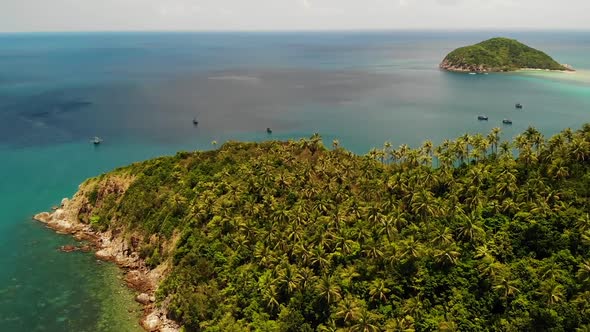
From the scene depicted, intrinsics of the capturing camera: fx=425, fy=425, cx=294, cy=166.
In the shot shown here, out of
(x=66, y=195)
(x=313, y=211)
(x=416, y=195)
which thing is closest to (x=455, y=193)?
(x=416, y=195)

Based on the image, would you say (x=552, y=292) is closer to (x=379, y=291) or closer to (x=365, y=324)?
(x=379, y=291)

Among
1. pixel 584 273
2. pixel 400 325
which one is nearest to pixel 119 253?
pixel 400 325

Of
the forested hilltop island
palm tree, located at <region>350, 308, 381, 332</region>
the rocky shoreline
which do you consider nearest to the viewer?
palm tree, located at <region>350, 308, 381, 332</region>

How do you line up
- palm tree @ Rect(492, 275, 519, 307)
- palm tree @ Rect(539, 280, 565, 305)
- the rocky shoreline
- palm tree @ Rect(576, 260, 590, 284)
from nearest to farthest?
palm tree @ Rect(539, 280, 565, 305) → palm tree @ Rect(576, 260, 590, 284) → palm tree @ Rect(492, 275, 519, 307) → the rocky shoreline

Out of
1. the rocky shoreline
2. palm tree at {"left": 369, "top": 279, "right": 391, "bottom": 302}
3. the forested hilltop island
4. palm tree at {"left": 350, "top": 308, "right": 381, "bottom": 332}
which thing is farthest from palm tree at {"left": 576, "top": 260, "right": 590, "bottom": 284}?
the rocky shoreline

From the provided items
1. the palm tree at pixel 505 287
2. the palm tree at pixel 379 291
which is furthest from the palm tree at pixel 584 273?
the palm tree at pixel 379 291

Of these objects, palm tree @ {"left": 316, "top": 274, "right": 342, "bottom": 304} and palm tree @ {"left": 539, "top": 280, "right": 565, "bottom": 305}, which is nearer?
palm tree @ {"left": 539, "top": 280, "right": 565, "bottom": 305}

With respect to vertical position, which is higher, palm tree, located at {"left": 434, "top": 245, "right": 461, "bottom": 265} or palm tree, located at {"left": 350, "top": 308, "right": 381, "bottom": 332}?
palm tree, located at {"left": 434, "top": 245, "right": 461, "bottom": 265}

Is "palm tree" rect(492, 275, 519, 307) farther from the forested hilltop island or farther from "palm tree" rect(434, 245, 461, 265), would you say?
"palm tree" rect(434, 245, 461, 265)

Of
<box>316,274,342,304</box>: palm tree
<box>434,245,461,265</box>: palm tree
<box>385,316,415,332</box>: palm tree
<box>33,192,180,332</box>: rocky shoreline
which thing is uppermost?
<box>434,245,461,265</box>: palm tree
